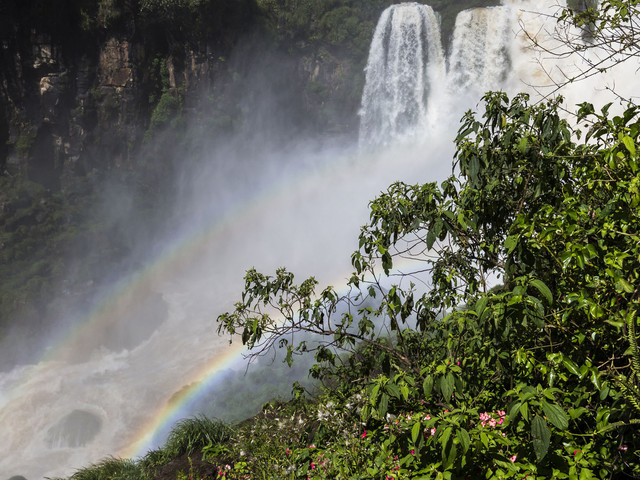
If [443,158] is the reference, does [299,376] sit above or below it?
below

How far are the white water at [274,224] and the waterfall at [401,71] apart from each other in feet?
0.18

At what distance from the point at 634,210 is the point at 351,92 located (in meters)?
26.7

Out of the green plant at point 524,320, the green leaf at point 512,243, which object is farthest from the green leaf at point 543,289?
the green leaf at point 512,243

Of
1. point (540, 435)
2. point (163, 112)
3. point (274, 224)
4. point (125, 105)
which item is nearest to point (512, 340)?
point (540, 435)

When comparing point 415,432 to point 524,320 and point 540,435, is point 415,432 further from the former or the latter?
point 524,320

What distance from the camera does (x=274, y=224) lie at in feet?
92.8

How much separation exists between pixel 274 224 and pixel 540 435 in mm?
26945

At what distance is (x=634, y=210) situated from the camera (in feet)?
6.89

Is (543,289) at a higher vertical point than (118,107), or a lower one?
lower

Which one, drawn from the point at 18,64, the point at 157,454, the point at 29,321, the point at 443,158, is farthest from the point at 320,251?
the point at 157,454

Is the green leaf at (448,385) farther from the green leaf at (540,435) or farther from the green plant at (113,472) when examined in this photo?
the green plant at (113,472)

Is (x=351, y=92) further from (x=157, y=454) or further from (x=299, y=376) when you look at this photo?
(x=157, y=454)

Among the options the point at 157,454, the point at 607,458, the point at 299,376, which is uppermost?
the point at 607,458

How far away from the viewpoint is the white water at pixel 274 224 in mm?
14203
